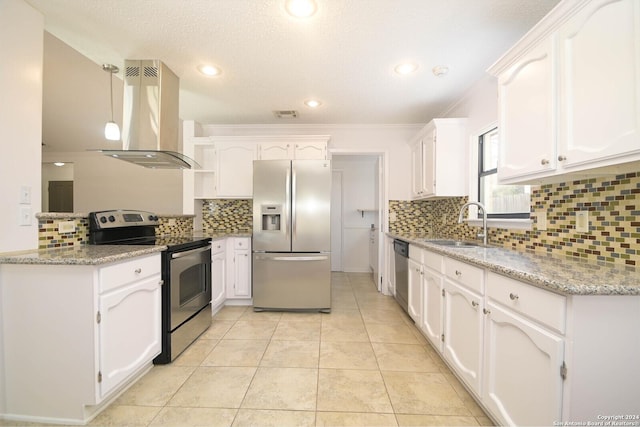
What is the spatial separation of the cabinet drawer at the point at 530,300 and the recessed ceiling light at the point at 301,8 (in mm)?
1847

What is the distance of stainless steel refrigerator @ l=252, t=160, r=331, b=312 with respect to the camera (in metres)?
2.88

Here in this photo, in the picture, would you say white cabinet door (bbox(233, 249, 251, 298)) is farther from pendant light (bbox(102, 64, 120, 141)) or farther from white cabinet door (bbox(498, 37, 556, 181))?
white cabinet door (bbox(498, 37, 556, 181))

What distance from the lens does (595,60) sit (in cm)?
106

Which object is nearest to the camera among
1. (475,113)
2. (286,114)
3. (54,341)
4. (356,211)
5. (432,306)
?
(54,341)

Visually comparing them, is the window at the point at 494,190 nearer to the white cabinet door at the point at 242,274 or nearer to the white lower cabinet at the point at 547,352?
the white lower cabinet at the point at 547,352

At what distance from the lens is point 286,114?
3.25 meters

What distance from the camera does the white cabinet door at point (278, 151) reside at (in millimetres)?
3268

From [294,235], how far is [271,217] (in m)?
0.35

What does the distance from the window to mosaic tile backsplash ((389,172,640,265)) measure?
0.20 m

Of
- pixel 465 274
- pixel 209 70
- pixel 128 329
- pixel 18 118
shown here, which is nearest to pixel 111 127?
pixel 18 118

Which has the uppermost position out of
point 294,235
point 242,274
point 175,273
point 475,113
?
point 475,113

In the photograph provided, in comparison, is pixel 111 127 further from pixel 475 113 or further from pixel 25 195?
pixel 475 113

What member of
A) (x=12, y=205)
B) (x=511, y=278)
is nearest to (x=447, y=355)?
(x=511, y=278)

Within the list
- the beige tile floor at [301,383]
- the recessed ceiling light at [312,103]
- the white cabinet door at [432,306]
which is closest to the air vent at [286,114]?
the recessed ceiling light at [312,103]
